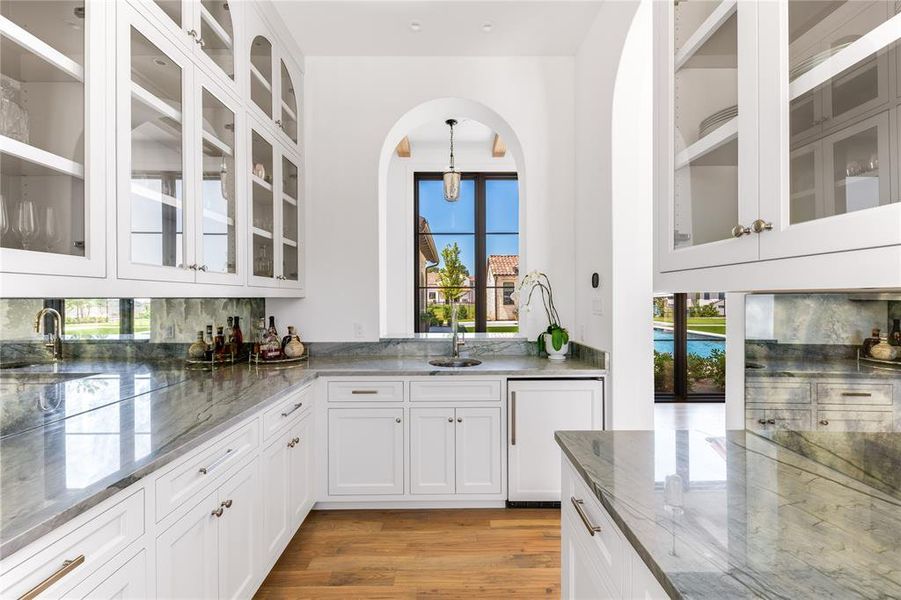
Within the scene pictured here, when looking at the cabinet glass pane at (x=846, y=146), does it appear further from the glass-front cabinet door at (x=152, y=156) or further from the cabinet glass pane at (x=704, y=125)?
the glass-front cabinet door at (x=152, y=156)

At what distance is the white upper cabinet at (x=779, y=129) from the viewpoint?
619 millimetres

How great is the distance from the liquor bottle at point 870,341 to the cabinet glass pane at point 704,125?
1.25ft

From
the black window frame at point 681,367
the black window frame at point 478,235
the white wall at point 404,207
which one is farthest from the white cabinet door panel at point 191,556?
the black window frame at point 681,367

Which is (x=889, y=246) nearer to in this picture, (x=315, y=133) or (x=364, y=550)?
(x=364, y=550)

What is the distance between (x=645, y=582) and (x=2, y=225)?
1.52 m

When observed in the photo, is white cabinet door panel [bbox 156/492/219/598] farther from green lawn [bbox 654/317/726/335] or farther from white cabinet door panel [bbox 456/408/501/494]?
green lawn [bbox 654/317/726/335]

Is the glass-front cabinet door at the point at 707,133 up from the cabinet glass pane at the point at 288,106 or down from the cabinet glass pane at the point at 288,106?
down

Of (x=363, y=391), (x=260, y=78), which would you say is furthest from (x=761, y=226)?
(x=260, y=78)

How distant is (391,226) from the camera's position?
515 cm

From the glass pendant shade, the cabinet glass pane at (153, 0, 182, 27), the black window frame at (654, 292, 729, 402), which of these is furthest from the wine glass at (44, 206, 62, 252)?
the black window frame at (654, 292, 729, 402)

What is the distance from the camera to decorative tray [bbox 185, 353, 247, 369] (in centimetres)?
239

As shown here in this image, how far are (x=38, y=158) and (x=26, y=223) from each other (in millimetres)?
164

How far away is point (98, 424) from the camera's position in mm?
1369

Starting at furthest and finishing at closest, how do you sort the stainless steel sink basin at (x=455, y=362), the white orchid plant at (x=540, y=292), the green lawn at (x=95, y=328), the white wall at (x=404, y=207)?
the white wall at (x=404, y=207) → the white orchid plant at (x=540, y=292) → the stainless steel sink basin at (x=455, y=362) → the green lawn at (x=95, y=328)
